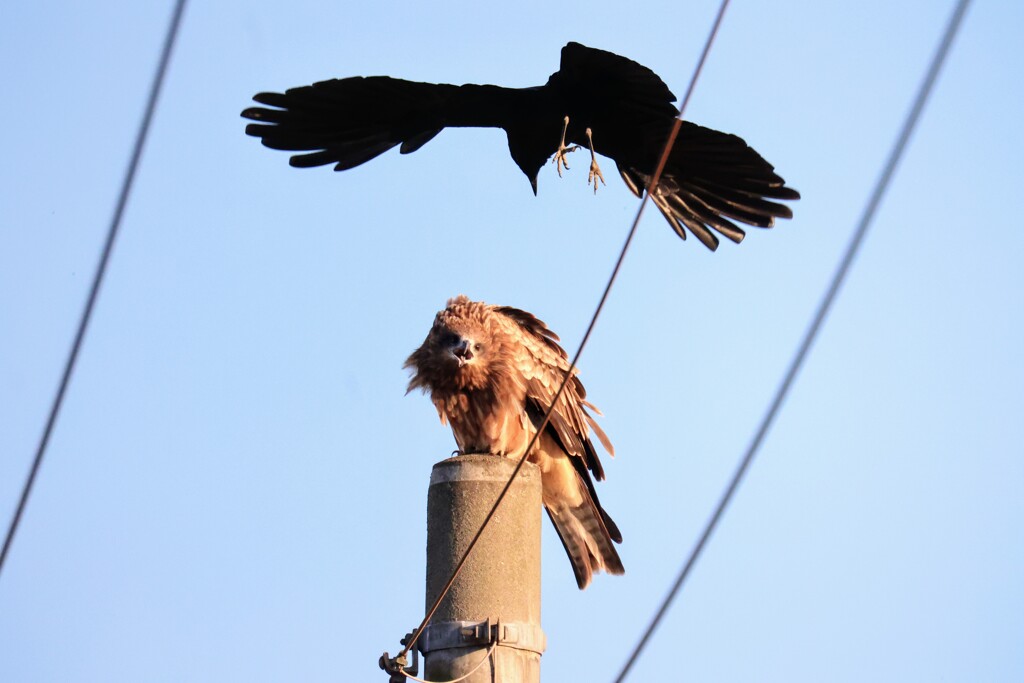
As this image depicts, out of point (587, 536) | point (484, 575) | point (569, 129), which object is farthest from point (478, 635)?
point (569, 129)

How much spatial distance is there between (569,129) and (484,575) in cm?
265

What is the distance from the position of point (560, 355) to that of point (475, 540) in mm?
2585

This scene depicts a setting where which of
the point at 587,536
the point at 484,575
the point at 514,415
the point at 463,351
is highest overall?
the point at 463,351

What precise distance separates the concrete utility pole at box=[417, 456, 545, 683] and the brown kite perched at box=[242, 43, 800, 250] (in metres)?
2.05

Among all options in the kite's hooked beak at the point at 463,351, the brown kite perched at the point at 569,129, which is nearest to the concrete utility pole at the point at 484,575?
the kite's hooked beak at the point at 463,351

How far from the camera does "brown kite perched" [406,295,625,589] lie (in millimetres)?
7488

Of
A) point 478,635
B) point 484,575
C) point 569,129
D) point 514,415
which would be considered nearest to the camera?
point 478,635

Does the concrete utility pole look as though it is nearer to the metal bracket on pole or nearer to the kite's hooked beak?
the metal bracket on pole

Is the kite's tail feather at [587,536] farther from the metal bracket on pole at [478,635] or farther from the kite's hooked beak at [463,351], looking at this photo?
the metal bracket on pole at [478,635]

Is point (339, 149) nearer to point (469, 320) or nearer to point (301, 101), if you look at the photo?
point (301, 101)

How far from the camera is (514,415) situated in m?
7.54

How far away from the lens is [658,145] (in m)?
7.14

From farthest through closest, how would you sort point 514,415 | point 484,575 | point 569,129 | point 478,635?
1. point 514,415
2. point 569,129
3. point 484,575
4. point 478,635

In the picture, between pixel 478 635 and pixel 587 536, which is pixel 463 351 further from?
pixel 478 635
